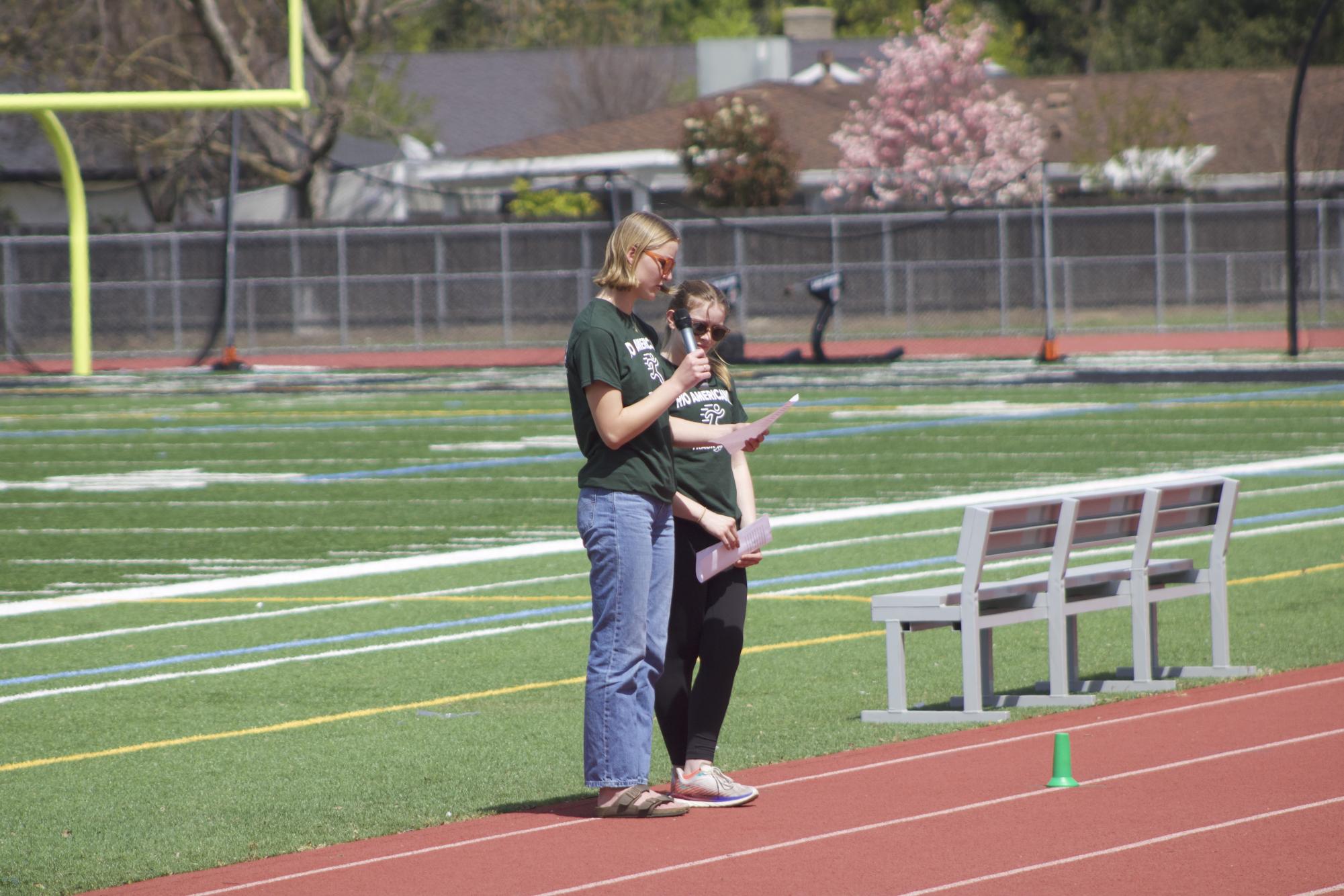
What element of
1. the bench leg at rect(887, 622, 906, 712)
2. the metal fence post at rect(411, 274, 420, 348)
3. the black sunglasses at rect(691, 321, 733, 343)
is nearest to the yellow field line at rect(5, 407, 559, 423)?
the metal fence post at rect(411, 274, 420, 348)

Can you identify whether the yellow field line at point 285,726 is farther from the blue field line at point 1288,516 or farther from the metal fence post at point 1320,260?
the metal fence post at point 1320,260

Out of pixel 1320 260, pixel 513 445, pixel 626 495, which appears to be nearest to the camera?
pixel 626 495

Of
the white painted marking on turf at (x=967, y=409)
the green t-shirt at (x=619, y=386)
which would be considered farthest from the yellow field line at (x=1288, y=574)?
the white painted marking on turf at (x=967, y=409)

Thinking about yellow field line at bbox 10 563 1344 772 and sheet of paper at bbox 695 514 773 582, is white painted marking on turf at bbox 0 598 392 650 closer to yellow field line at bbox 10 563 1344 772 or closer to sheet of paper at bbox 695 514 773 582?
yellow field line at bbox 10 563 1344 772

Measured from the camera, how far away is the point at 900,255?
4000 centimetres

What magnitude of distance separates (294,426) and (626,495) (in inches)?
758

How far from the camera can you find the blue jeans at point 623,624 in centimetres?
629

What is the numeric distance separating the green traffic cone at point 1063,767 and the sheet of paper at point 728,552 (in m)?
1.21

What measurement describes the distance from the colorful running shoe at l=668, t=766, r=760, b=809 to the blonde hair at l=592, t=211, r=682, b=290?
1.63m

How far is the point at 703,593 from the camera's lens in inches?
269

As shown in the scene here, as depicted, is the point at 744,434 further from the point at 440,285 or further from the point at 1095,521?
the point at 440,285

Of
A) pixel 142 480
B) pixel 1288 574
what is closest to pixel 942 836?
pixel 1288 574

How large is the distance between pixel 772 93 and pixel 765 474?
127 ft

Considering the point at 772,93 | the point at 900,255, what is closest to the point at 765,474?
the point at 900,255
